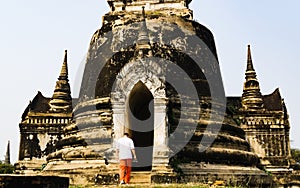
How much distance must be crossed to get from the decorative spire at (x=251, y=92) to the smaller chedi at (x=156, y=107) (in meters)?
6.87

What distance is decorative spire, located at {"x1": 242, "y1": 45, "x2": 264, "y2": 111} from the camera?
18.1 meters

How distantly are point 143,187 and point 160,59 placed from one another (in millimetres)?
4161

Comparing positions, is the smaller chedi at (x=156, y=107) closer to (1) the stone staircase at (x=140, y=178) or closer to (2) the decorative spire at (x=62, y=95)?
(1) the stone staircase at (x=140, y=178)

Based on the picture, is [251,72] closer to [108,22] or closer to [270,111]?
[270,111]

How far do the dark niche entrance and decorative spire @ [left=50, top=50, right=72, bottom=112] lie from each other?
25.5 feet

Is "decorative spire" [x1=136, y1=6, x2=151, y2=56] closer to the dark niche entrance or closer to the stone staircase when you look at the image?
the dark niche entrance

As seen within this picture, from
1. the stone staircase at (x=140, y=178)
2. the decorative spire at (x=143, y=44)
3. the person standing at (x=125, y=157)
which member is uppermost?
the decorative spire at (x=143, y=44)

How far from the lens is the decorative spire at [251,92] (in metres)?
18.1

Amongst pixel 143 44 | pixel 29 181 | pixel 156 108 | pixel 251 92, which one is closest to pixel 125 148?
pixel 156 108

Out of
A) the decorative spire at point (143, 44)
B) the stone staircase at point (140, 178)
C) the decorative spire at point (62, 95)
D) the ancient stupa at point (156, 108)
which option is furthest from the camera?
the decorative spire at point (62, 95)

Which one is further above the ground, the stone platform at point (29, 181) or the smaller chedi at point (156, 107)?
the smaller chedi at point (156, 107)

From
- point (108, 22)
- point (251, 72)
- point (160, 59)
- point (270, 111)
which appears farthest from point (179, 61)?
point (251, 72)

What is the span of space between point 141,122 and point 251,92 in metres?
9.67

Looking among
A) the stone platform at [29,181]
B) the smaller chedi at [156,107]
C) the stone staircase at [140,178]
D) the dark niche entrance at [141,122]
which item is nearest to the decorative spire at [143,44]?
the smaller chedi at [156,107]
